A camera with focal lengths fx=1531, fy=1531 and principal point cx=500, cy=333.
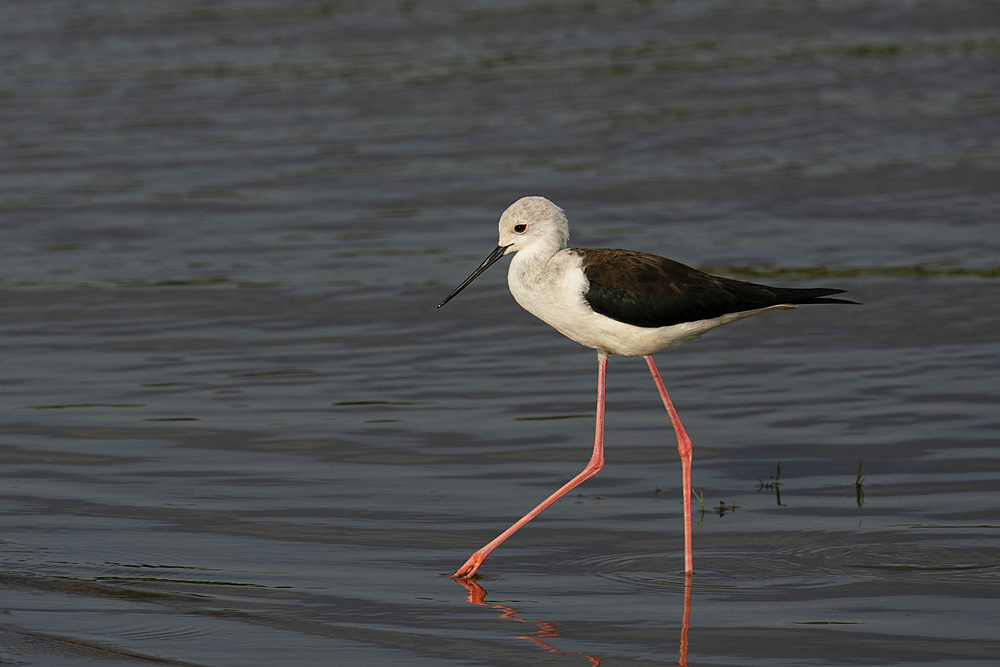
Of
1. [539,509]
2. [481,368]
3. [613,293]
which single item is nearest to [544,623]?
[539,509]

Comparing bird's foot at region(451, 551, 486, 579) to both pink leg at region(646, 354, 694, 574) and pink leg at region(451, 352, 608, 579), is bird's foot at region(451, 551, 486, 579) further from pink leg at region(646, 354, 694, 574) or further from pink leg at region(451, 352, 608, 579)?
pink leg at region(646, 354, 694, 574)

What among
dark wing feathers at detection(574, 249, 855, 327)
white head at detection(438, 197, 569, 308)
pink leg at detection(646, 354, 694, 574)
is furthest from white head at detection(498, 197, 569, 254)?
pink leg at detection(646, 354, 694, 574)

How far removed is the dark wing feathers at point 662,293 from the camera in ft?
22.4

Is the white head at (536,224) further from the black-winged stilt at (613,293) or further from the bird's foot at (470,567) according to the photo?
the bird's foot at (470,567)

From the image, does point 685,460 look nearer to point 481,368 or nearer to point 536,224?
point 536,224

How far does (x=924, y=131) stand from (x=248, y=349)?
1009 centimetres

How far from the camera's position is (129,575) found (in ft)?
21.3

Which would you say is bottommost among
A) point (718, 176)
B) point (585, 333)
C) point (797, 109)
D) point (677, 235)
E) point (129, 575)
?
point (129, 575)

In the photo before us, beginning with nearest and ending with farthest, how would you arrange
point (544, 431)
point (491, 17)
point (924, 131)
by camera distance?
1. point (544, 431)
2. point (924, 131)
3. point (491, 17)

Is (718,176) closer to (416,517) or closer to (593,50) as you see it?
(593,50)

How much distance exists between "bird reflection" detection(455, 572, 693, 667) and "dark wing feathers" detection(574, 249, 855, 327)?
117cm

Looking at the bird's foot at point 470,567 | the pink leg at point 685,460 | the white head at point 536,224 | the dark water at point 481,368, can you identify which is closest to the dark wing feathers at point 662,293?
the white head at point 536,224

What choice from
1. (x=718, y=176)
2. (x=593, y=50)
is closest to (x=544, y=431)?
(x=718, y=176)

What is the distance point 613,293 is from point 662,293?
0.24 m
